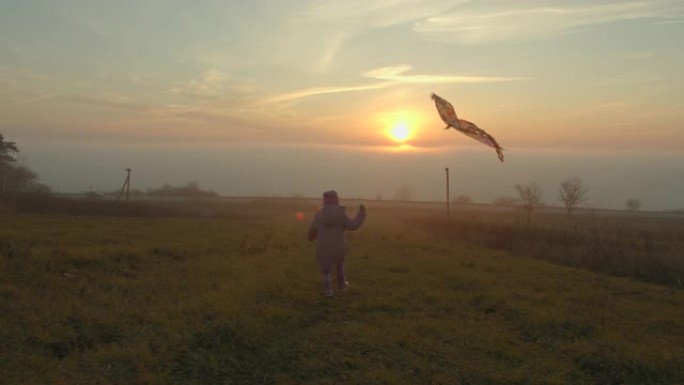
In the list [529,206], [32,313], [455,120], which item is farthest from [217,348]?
[529,206]

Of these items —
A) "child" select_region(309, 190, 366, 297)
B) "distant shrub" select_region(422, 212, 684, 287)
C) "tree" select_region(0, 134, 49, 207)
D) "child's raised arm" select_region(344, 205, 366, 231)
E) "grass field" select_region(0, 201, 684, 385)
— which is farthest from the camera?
"tree" select_region(0, 134, 49, 207)

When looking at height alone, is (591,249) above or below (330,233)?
below

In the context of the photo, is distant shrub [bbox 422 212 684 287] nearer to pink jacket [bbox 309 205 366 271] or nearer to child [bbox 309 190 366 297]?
child [bbox 309 190 366 297]

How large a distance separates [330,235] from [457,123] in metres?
3.67

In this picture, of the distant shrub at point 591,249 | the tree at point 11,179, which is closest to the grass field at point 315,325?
the distant shrub at point 591,249

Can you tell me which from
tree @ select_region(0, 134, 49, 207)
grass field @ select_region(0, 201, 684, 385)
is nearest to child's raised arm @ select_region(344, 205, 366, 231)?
grass field @ select_region(0, 201, 684, 385)

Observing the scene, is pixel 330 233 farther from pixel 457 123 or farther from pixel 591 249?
pixel 591 249

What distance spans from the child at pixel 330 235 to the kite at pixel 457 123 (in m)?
2.69

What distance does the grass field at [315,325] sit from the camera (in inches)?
245

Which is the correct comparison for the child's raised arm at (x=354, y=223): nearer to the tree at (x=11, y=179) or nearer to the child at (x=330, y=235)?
the child at (x=330, y=235)

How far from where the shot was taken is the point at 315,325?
27.7 ft

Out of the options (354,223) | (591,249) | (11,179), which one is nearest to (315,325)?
(354,223)

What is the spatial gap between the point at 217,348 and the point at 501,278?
9034 mm

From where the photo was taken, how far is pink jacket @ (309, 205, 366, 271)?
11.1 m
